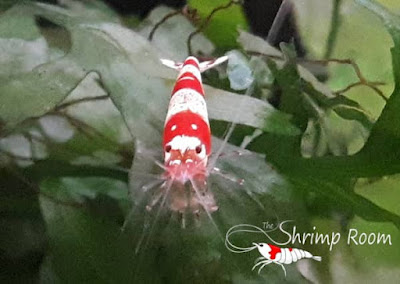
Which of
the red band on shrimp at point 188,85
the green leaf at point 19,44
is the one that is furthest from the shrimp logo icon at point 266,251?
the green leaf at point 19,44

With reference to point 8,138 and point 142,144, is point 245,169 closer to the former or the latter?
point 142,144

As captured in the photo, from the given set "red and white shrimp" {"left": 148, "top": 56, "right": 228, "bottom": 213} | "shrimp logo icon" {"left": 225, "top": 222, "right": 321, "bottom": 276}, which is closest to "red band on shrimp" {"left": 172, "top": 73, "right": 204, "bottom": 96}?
"red and white shrimp" {"left": 148, "top": 56, "right": 228, "bottom": 213}

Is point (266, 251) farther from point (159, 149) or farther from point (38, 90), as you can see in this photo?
point (38, 90)

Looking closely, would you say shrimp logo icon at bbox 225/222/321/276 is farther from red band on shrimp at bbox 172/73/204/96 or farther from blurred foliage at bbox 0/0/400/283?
red band on shrimp at bbox 172/73/204/96

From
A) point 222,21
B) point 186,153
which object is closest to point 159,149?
point 186,153

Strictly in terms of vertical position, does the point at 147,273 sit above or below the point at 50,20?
below

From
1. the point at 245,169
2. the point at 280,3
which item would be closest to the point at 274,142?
the point at 245,169

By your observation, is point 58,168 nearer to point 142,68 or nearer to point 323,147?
point 142,68
